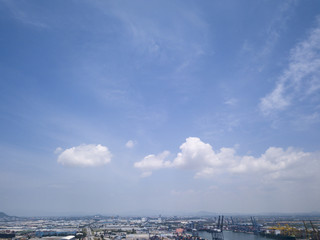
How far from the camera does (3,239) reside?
3209cm

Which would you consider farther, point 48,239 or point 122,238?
point 122,238

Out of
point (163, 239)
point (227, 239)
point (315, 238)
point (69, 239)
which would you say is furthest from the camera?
point (227, 239)

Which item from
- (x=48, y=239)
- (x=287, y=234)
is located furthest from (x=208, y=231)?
(x=48, y=239)

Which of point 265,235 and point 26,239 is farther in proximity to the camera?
point 265,235

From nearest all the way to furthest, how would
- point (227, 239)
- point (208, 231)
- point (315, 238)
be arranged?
point (315, 238) → point (227, 239) → point (208, 231)

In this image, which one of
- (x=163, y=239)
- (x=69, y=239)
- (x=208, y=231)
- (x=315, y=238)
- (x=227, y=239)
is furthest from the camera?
(x=208, y=231)

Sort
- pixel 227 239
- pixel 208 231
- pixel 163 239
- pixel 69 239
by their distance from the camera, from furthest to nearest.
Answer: pixel 208 231 → pixel 227 239 → pixel 163 239 → pixel 69 239

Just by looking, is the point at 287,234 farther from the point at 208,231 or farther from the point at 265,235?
the point at 208,231

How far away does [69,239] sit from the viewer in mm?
31625

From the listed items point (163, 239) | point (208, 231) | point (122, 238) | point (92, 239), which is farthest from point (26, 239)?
point (208, 231)

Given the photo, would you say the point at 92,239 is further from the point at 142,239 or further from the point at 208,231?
the point at 208,231

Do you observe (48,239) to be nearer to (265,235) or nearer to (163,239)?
(163,239)

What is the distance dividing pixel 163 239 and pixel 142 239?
3231 millimetres

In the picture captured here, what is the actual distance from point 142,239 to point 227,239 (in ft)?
45.8
